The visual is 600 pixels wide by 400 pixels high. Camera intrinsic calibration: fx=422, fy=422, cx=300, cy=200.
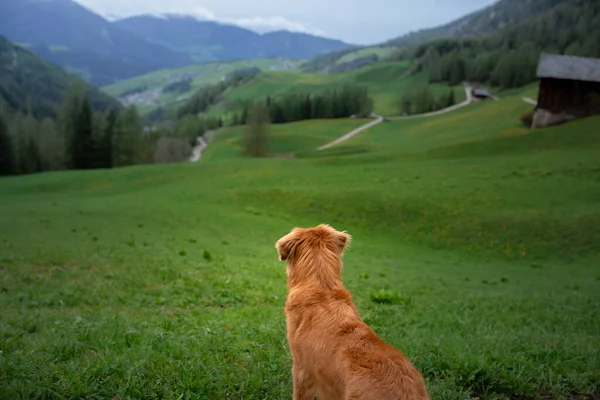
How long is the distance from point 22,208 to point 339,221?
85.7ft

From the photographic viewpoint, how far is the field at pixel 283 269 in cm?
688

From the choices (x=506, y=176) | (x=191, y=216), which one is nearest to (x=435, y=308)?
(x=191, y=216)

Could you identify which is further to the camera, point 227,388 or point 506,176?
point 506,176

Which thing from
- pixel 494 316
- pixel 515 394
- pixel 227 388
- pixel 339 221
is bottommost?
pixel 339 221

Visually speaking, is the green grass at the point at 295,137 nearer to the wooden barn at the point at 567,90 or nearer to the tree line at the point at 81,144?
the tree line at the point at 81,144

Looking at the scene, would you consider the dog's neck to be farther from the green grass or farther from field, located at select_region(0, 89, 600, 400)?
the green grass

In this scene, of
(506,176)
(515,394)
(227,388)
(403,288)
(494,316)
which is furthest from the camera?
(506,176)

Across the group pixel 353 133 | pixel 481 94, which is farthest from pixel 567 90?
pixel 481 94

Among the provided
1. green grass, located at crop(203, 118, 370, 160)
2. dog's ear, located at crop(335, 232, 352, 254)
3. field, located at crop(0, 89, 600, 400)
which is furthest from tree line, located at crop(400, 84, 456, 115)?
dog's ear, located at crop(335, 232, 352, 254)

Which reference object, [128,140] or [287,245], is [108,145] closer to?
[128,140]

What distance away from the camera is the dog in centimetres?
393

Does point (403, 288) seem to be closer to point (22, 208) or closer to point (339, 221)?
point (339, 221)

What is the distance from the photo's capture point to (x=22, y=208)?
34.9 m

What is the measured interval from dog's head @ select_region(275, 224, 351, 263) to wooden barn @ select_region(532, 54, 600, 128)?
6252cm
